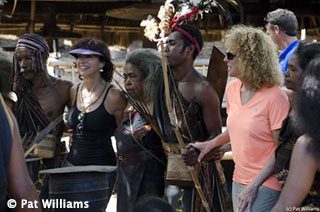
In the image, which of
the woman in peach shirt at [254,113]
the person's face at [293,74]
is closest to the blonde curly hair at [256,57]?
the woman in peach shirt at [254,113]

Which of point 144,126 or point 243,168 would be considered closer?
point 243,168

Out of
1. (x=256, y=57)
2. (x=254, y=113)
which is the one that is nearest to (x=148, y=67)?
(x=256, y=57)

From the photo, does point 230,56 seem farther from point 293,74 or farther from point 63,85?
point 63,85

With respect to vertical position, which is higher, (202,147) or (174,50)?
(174,50)

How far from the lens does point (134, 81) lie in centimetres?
554

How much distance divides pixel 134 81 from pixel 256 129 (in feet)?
5.10

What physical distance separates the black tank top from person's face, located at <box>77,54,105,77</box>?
25 cm

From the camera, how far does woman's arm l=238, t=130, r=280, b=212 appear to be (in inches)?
163

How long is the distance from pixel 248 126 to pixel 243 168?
0.32m

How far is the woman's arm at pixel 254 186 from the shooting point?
4.14 meters

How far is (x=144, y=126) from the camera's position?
17.7 ft

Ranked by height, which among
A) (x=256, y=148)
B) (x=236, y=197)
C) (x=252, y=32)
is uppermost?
(x=252, y=32)

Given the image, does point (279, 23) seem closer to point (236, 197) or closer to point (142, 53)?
point (142, 53)

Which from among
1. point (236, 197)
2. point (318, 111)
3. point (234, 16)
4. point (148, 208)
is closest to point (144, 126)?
point (236, 197)
